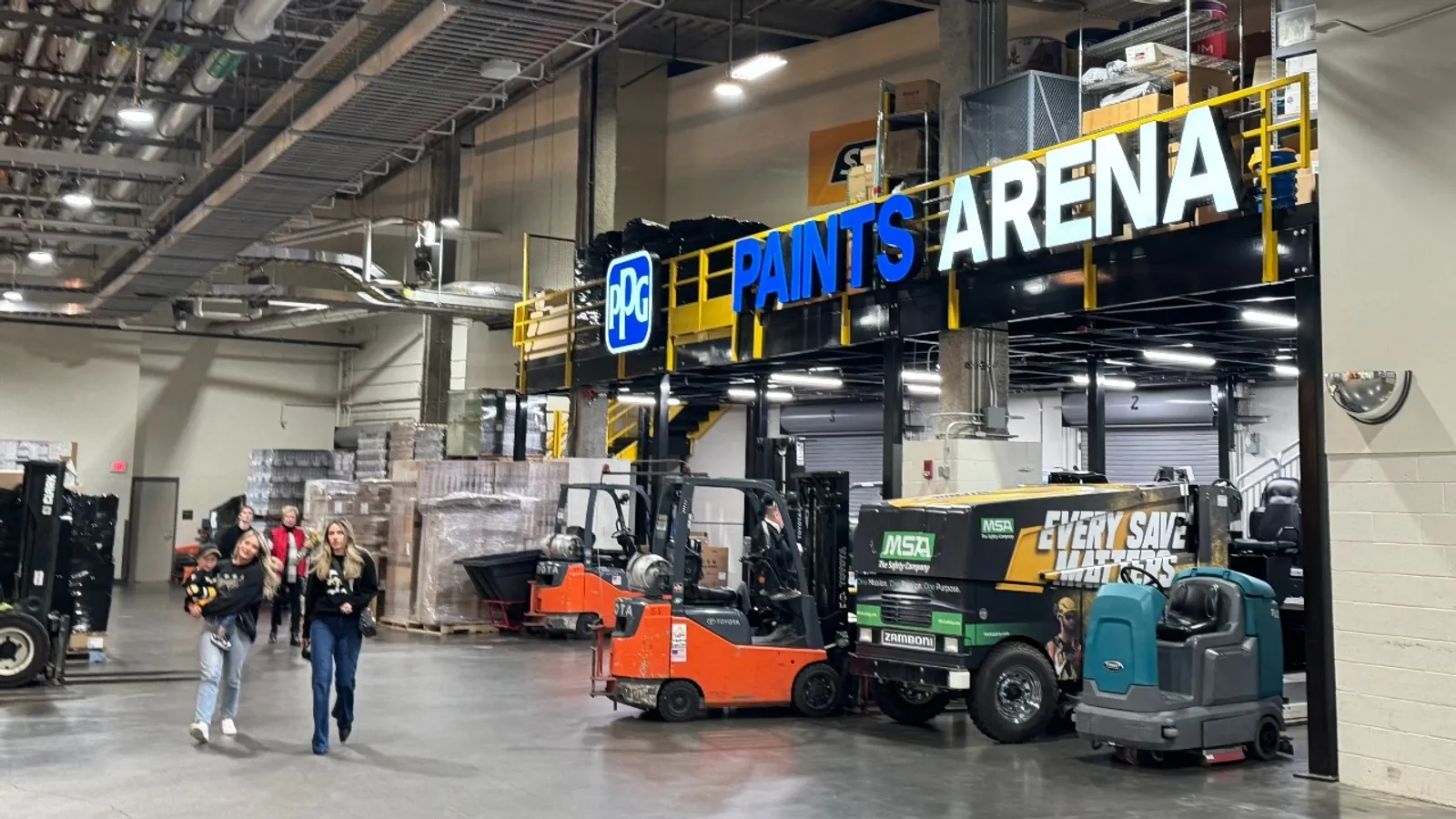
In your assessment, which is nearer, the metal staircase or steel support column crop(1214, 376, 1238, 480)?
steel support column crop(1214, 376, 1238, 480)

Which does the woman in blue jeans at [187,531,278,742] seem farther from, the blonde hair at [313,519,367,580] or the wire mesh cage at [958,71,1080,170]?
the wire mesh cage at [958,71,1080,170]

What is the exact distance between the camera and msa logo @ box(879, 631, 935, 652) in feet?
34.7

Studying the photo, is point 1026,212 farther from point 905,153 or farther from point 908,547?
point 908,547

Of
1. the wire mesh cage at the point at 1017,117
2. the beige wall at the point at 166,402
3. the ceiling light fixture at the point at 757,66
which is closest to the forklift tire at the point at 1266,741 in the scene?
the wire mesh cage at the point at 1017,117

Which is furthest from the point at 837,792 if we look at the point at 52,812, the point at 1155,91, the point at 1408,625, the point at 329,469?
the point at 329,469

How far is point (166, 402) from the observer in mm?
31703

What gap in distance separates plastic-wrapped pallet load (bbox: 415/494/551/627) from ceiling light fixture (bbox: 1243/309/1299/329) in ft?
35.1

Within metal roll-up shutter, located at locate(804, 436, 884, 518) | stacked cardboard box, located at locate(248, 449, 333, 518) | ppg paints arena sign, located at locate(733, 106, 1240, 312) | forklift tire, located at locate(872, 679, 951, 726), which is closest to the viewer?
ppg paints arena sign, located at locate(733, 106, 1240, 312)

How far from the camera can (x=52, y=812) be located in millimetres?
7578

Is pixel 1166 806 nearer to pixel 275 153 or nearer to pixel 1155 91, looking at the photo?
pixel 1155 91

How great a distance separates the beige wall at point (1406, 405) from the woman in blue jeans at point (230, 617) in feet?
25.6

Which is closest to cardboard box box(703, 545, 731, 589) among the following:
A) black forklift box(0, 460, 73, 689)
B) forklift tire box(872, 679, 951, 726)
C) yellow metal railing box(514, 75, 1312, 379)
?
yellow metal railing box(514, 75, 1312, 379)

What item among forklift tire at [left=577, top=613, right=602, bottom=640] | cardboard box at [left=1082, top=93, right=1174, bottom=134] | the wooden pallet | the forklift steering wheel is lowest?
the wooden pallet

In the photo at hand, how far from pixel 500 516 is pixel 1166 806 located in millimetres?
12636
